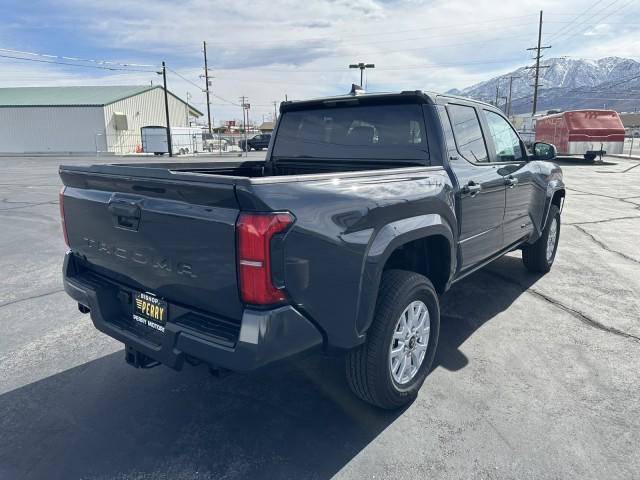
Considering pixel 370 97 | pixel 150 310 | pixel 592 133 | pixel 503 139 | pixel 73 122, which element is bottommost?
pixel 150 310

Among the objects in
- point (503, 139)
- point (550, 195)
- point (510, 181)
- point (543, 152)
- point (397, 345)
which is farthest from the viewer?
point (550, 195)

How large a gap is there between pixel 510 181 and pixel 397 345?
7.38 ft

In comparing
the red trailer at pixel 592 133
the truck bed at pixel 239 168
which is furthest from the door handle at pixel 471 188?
the red trailer at pixel 592 133

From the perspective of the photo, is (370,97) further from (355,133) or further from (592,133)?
(592,133)

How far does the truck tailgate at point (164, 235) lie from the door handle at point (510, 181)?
306 centimetres

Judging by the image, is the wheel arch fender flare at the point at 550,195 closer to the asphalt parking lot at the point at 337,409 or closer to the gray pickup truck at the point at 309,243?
the asphalt parking lot at the point at 337,409

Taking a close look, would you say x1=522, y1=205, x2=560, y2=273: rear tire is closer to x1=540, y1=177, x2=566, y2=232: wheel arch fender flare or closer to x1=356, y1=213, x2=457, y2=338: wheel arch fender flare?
x1=540, y1=177, x2=566, y2=232: wheel arch fender flare

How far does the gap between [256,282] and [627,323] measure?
3.93 m

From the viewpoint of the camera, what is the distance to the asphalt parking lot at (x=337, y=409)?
8.27 ft

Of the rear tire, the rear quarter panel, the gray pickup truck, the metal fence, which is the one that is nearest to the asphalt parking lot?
the gray pickup truck

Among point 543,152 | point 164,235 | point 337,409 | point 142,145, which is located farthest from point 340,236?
point 142,145

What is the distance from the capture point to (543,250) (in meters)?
5.64

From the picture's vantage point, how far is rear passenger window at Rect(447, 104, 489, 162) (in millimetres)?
3686

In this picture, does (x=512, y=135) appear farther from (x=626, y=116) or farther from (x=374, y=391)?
(x=626, y=116)
